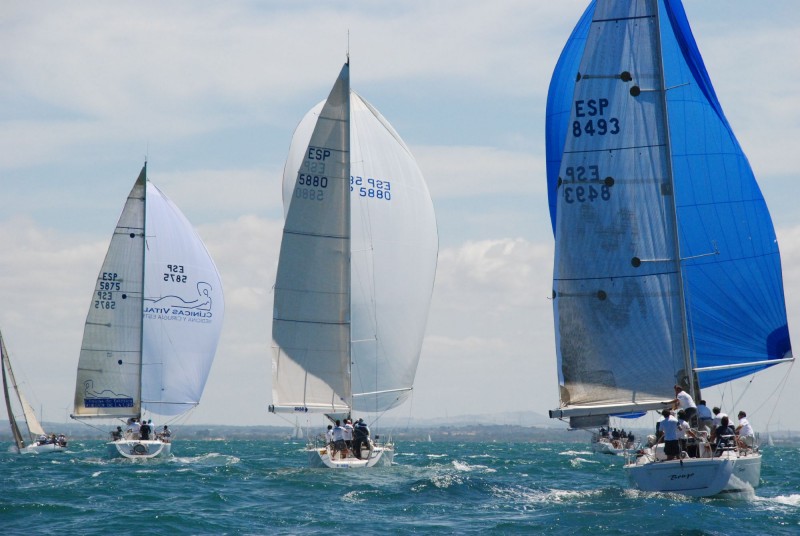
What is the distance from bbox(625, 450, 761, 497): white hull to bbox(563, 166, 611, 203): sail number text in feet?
18.2

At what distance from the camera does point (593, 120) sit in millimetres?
22562

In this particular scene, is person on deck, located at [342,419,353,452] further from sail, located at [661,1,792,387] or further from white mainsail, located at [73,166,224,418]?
white mainsail, located at [73,166,224,418]

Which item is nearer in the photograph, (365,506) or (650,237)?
(365,506)

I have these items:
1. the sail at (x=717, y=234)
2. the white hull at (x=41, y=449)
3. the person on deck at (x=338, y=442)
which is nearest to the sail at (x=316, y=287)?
the person on deck at (x=338, y=442)

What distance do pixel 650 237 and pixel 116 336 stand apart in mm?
25285

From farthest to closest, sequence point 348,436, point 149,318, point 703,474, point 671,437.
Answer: point 149,318 < point 348,436 < point 671,437 < point 703,474

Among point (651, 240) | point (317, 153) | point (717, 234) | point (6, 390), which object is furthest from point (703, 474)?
point (6, 390)

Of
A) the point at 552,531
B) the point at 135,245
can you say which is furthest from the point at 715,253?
the point at 135,245

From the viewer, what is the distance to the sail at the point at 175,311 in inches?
1660

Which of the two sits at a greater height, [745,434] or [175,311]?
[175,311]

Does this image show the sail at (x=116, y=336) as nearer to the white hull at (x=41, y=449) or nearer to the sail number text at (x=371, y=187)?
the sail number text at (x=371, y=187)

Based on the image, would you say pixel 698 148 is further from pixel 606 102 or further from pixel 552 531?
pixel 552 531

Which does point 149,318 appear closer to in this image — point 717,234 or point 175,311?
point 175,311

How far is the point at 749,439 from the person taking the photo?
20.9m
